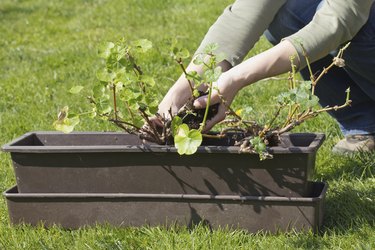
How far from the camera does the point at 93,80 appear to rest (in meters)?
5.39

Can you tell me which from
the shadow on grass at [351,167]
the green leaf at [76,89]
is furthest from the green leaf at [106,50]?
the shadow on grass at [351,167]

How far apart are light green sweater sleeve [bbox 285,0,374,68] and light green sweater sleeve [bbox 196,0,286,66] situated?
27 cm

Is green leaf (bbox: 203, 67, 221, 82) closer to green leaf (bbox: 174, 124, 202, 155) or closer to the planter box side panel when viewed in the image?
green leaf (bbox: 174, 124, 202, 155)

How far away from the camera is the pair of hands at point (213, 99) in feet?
8.29

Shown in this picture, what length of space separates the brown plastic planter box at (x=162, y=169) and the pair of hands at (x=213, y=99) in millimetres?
154

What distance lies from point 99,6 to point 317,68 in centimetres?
626

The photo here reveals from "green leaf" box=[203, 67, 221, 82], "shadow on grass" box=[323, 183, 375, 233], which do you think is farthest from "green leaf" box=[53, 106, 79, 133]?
"shadow on grass" box=[323, 183, 375, 233]

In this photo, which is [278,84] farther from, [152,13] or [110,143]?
[152,13]

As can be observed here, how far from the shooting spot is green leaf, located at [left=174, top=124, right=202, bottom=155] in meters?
2.30

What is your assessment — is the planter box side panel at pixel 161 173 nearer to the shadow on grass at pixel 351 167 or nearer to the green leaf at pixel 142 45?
the green leaf at pixel 142 45

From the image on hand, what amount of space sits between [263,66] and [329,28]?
→ 30 centimetres

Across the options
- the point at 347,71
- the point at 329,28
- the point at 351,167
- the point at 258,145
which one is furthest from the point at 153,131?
the point at 347,71

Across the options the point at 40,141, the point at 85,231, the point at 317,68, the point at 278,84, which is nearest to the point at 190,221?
the point at 85,231

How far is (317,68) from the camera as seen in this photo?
3422 millimetres
